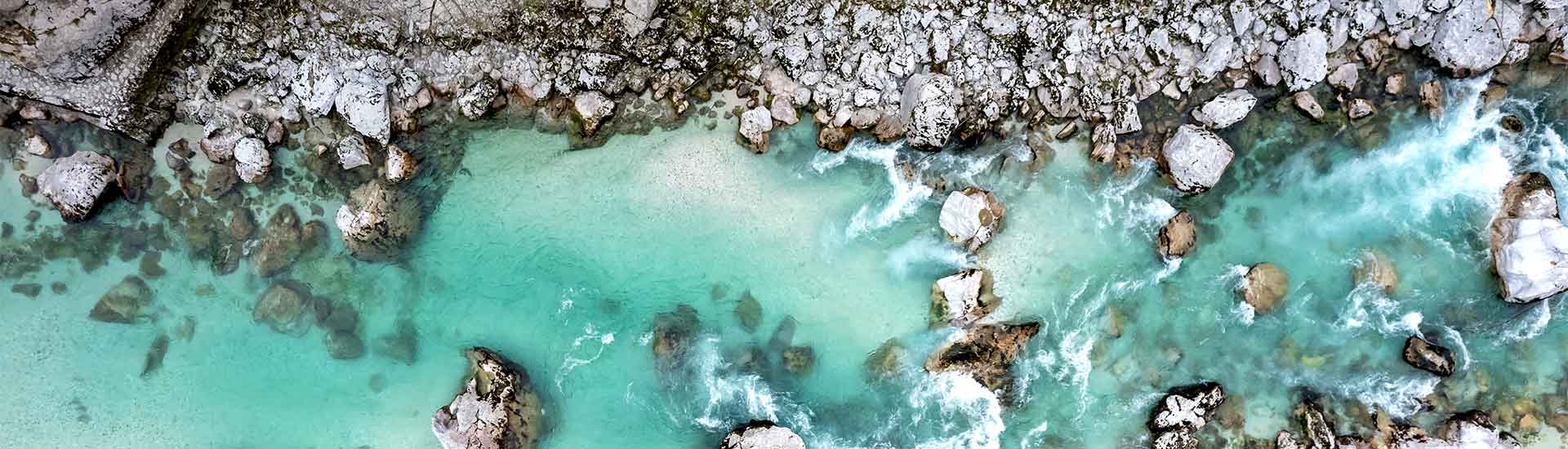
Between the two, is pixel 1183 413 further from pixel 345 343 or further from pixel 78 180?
Answer: pixel 78 180

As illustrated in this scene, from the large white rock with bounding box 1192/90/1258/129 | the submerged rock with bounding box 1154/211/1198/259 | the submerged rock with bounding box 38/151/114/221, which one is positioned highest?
the submerged rock with bounding box 38/151/114/221

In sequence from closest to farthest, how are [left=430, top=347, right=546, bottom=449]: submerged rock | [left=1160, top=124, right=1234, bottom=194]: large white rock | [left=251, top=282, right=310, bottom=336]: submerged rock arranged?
1. [left=1160, top=124, right=1234, bottom=194]: large white rock
2. [left=430, top=347, right=546, bottom=449]: submerged rock
3. [left=251, top=282, right=310, bottom=336]: submerged rock

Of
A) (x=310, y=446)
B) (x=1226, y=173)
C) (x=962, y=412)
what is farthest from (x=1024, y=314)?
(x=310, y=446)

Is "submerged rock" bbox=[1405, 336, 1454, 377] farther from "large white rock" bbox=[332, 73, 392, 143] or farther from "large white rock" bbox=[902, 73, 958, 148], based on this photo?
"large white rock" bbox=[332, 73, 392, 143]

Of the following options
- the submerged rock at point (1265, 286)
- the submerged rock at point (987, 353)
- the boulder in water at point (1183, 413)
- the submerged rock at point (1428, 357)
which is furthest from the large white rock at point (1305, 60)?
the submerged rock at point (987, 353)

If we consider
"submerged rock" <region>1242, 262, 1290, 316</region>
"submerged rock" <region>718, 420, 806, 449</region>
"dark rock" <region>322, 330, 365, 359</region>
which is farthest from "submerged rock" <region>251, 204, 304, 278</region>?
"submerged rock" <region>1242, 262, 1290, 316</region>

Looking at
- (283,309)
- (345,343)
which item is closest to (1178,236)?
(345,343)

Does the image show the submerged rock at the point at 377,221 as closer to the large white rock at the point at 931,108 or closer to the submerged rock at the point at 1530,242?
the large white rock at the point at 931,108

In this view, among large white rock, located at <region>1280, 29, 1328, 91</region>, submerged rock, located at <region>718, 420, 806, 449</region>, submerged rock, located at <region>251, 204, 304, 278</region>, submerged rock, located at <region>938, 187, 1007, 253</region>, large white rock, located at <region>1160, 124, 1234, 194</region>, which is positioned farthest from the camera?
submerged rock, located at <region>251, 204, 304, 278</region>
